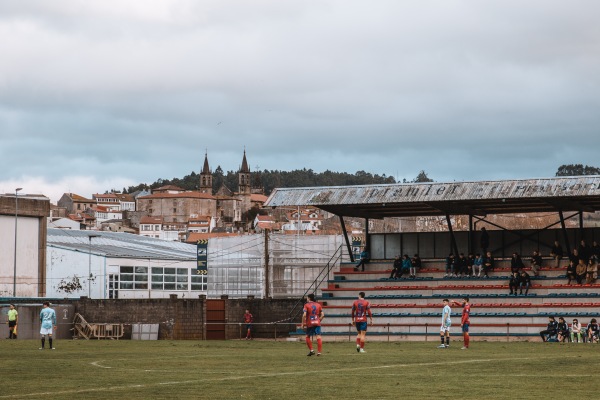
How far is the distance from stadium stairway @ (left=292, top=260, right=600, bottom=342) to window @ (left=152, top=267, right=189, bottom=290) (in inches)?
1725

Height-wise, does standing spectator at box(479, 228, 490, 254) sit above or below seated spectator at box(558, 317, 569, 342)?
above

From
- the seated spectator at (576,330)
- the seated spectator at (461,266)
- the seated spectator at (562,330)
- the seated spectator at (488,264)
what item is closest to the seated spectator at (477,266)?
the seated spectator at (488,264)

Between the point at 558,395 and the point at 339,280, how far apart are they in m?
38.3

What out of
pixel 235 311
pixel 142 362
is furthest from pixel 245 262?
pixel 142 362

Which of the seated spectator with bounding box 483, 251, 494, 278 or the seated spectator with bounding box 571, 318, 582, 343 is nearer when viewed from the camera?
the seated spectator with bounding box 571, 318, 582, 343

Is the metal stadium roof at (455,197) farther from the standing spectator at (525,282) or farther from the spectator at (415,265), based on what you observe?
the standing spectator at (525,282)

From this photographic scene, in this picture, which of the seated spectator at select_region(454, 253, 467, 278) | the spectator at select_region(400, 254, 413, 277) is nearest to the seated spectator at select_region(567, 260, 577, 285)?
the seated spectator at select_region(454, 253, 467, 278)

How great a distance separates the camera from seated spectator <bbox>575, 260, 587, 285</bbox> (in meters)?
48.7

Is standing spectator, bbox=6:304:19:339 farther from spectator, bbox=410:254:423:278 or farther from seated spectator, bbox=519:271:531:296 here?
seated spectator, bbox=519:271:531:296

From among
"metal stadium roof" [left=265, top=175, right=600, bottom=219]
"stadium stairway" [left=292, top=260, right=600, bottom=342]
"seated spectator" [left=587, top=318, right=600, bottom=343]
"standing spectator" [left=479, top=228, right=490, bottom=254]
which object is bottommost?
"seated spectator" [left=587, top=318, right=600, bottom=343]

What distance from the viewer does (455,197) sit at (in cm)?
5253

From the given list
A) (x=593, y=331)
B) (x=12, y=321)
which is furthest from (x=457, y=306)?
(x=12, y=321)

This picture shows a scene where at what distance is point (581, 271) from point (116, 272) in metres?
51.7

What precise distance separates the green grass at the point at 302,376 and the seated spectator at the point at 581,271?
16529 mm
